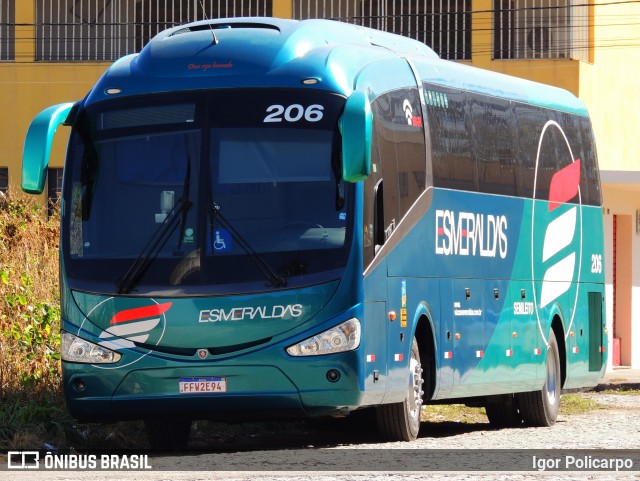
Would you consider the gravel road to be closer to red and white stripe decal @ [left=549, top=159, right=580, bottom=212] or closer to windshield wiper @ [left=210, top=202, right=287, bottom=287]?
windshield wiper @ [left=210, top=202, right=287, bottom=287]

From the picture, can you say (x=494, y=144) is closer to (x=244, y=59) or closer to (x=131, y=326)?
(x=244, y=59)

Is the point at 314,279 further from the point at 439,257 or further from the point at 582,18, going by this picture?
the point at 582,18

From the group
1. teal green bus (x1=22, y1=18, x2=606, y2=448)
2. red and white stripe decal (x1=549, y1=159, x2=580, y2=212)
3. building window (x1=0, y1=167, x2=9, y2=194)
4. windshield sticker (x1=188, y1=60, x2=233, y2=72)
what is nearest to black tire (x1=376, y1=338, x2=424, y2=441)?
teal green bus (x1=22, y1=18, x2=606, y2=448)

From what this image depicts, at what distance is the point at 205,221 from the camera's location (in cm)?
1285

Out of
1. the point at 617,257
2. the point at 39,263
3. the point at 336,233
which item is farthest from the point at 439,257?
the point at 617,257

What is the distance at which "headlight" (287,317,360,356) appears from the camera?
1269 centimetres

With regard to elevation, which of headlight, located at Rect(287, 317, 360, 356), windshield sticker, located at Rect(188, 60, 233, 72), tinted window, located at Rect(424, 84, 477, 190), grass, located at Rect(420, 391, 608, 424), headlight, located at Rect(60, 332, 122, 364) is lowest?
grass, located at Rect(420, 391, 608, 424)

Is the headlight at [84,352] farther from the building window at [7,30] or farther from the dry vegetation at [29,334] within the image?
the building window at [7,30]

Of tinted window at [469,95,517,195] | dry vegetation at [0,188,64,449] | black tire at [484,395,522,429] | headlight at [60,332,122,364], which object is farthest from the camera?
black tire at [484,395,522,429]

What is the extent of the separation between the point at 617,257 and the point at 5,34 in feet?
46.5

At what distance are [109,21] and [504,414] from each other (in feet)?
65.1

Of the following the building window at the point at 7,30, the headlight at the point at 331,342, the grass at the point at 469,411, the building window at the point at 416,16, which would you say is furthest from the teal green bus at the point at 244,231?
the building window at the point at 7,30

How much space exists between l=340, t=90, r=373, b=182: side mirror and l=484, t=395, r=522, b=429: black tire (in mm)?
6227

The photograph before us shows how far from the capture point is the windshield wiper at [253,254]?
12.7m
